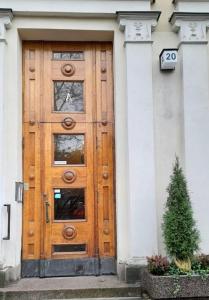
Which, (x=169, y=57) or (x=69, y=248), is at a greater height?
(x=169, y=57)

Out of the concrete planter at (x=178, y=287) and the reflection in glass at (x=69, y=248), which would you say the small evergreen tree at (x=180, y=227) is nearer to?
the concrete planter at (x=178, y=287)

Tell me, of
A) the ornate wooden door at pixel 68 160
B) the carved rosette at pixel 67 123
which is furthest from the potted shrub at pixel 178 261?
the carved rosette at pixel 67 123

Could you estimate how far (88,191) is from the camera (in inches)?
219

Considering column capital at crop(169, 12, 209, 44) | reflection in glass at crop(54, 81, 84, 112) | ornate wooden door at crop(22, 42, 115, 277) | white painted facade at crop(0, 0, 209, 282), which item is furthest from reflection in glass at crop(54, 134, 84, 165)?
column capital at crop(169, 12, 209, 44)

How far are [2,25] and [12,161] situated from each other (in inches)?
68.2

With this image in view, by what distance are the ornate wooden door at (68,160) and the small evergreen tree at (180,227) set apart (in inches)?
44.5

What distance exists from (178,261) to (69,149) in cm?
207

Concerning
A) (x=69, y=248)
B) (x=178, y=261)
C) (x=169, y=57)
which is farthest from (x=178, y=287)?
(x=169, y=57)

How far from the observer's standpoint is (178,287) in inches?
172

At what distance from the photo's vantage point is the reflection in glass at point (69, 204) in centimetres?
551

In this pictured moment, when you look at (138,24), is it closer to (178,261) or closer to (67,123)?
(67,123)

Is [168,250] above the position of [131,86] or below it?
below

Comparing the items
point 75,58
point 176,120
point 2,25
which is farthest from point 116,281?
point 2,25

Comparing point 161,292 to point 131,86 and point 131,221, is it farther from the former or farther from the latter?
point 131,86
